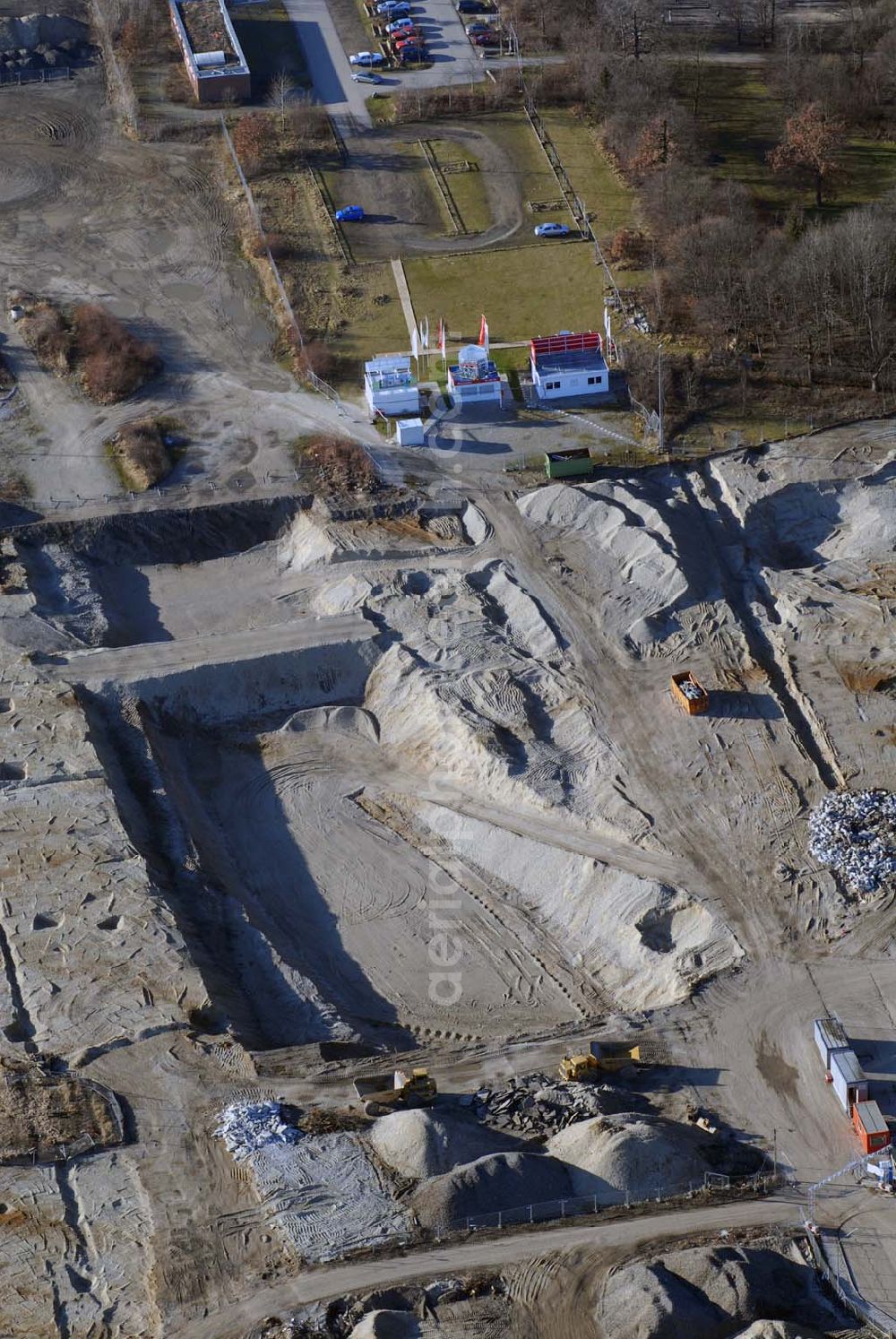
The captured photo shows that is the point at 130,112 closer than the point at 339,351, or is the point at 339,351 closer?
the point at 339,351

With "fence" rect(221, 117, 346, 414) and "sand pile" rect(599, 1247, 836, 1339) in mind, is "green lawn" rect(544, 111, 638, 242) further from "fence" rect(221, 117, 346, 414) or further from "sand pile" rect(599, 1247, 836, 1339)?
"sand pile" rect(599, 1247, 836, 1339)

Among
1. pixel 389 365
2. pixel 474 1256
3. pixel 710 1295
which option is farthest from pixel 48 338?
pixel 710 1295

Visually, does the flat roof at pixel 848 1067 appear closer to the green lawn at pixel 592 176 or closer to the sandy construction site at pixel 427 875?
the sandy construction site at pixel 427 875

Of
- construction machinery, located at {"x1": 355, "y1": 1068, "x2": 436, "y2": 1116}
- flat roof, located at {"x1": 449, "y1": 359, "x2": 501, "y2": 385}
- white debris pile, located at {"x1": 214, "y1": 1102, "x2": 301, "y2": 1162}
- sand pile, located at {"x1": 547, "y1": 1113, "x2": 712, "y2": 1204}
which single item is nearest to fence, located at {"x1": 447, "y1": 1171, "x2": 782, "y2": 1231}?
sand pile, located at {"x1": 547, "y1": 1113, "x2": 712, "y2": 1204}

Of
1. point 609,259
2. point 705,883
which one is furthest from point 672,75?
point 705,883

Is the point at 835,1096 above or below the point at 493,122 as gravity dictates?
below

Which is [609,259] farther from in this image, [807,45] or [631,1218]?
[631,1218]

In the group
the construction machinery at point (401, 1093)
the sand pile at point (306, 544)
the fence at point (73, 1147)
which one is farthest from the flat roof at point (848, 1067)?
the sand pile at point (306, 544)
